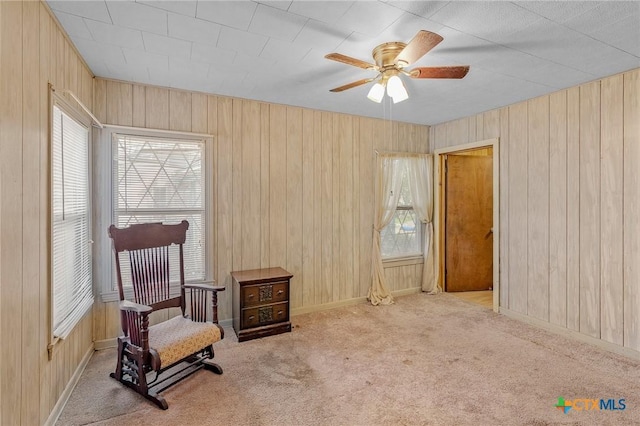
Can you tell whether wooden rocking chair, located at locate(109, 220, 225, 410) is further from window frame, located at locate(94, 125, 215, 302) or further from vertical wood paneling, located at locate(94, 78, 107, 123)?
vertical wood paneling, located at locate(94, 78, 107, 123)

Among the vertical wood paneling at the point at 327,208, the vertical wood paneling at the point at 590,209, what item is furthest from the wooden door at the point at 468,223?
the vertical wood paneling at the point at 327,208

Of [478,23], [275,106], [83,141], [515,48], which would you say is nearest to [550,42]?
[515,48]

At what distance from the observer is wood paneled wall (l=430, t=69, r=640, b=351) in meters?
2.73

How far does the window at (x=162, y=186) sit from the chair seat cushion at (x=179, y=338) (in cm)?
81

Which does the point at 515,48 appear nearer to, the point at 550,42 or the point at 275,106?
the point at 550,42

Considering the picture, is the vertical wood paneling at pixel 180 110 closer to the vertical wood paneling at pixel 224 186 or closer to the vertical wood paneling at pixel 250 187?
the vertical wood paneling at pixel 224 186

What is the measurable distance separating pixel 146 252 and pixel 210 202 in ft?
2.90

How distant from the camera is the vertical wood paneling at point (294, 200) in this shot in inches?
147

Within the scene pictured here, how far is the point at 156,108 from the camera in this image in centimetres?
309

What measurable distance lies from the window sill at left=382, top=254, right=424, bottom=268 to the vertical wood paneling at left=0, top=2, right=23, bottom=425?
3725 mm

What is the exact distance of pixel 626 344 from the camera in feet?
9.01

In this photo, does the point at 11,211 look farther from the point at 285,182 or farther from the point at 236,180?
the point at 285,182

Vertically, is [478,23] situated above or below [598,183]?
above

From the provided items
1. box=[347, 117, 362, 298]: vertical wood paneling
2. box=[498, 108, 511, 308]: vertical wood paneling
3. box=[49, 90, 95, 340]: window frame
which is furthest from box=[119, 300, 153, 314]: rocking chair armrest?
box=[498, 108, 511, 308]: vertical wood paneling
